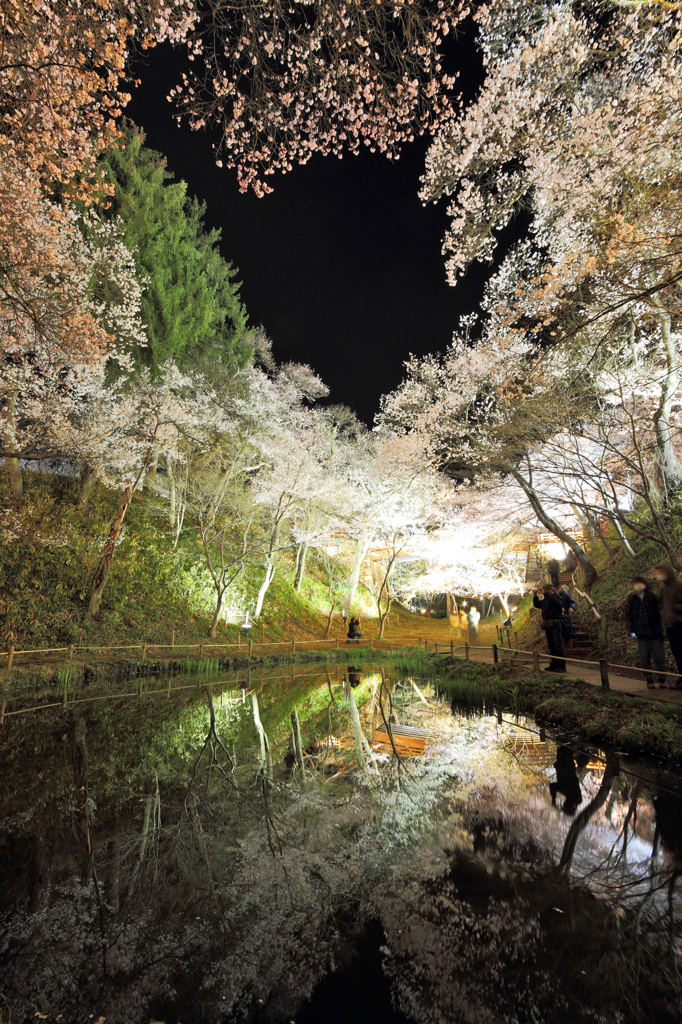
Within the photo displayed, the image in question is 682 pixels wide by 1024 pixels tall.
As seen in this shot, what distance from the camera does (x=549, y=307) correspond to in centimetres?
925

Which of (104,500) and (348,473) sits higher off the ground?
(348,473)

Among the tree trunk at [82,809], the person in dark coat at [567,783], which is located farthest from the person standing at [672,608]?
the tree trunk at [82,809]

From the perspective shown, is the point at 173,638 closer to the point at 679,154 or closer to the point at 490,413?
the point at 490,413

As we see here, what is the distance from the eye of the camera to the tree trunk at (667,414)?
903cm

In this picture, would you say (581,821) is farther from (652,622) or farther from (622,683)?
(622,683)

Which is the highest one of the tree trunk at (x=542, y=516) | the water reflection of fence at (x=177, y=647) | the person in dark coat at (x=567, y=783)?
the tree trunk at (x=542, y=516)

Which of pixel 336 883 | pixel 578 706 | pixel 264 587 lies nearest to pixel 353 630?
pixel 264 587

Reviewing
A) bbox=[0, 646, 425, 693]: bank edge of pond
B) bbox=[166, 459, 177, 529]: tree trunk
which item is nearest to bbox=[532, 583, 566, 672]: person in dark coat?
bbox=[0, 646, 425, 693]: bank edge of pond

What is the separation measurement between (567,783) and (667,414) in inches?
319

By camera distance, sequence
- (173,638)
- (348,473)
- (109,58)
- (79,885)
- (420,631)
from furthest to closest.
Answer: (420,631) → (348,473) → (173,638) → (109,58) → (79,885)

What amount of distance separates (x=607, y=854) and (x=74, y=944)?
12.3 ft

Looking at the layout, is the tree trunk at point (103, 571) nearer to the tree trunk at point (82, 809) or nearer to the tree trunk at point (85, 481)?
the tree trunk at point (85, 481)

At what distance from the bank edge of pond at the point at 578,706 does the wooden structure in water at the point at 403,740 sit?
2.21 meters

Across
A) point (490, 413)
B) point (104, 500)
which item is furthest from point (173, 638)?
point (490, 413)
